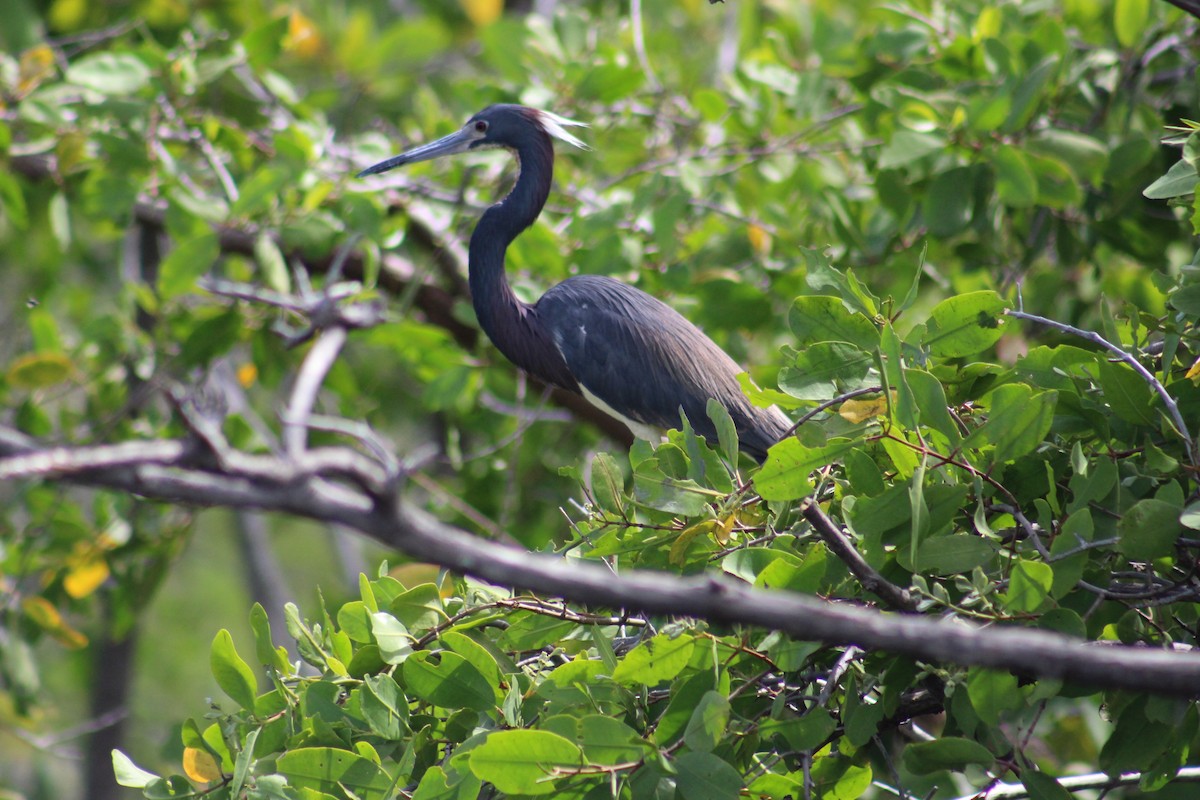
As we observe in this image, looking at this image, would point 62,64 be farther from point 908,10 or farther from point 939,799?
point 939,799

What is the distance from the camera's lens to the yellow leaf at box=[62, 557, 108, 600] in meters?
4.20

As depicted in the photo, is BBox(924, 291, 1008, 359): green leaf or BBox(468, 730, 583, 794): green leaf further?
BBox(924, 291, 1008, 359): green leaf

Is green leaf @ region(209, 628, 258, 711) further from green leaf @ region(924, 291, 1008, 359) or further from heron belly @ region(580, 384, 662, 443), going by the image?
heron belly @ region(580, 384, 662, 443)

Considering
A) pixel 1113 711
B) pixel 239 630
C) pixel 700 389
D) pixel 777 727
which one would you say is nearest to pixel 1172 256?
pixel 700 389

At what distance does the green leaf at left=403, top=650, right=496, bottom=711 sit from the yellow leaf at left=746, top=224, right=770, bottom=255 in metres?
2.49

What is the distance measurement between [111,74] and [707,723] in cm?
314

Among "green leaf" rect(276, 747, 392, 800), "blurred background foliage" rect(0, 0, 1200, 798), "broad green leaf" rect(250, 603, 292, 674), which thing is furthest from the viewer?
"blurred background foliage" rect(0, 0, 1200, 798)

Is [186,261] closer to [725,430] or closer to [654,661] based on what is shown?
[725,430]

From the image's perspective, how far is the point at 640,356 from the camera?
4016 mm

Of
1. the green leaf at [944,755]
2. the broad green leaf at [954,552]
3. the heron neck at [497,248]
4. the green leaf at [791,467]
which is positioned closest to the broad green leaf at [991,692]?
the green leaf at [944,755]

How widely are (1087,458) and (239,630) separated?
10.3 meters

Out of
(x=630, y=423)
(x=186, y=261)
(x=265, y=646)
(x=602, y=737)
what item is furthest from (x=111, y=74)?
(x=602, y=737)

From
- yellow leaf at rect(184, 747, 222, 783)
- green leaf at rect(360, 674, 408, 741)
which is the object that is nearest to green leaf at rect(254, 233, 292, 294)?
yellow leaf at rect(184, 747, 222, 783)

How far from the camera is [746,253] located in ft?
13.5
